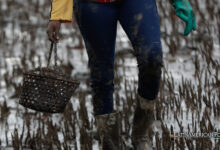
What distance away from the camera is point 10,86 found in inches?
187

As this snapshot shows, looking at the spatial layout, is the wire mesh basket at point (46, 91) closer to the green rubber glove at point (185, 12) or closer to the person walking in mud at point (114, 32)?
the person walking in mud at point (114, 32)

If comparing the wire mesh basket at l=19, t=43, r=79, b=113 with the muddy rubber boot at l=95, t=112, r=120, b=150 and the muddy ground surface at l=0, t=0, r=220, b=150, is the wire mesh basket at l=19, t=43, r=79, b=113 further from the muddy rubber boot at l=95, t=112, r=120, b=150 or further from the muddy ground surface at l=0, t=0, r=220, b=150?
the muddy ground surface at l=0, t=0, r=220, b=150

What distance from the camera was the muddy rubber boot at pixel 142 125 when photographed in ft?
8.79

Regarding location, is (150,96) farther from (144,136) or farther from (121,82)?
(121,82)

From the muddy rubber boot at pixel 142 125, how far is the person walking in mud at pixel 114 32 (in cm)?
3

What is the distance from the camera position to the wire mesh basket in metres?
2.54

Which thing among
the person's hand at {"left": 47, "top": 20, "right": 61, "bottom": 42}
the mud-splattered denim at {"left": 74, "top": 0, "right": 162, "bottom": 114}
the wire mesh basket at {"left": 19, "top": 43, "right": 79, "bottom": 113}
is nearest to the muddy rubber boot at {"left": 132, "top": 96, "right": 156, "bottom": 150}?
the mud-splattered denim at {"left": 74, "top": 0, "right": 162, "bottom": 114}

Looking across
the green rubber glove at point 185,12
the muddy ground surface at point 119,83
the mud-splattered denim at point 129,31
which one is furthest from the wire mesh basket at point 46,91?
the green rubber glove at point 185,12

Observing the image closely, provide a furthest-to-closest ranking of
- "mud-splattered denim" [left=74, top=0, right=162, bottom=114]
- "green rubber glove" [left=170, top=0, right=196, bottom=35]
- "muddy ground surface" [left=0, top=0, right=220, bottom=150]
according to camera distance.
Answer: "muddy ground surface" [left=0, top=0, right=220, bottom=150] < "green rubber glove" [left=170, top=0, right=196, bottom=35] < "mud-splattered denim" [left=74, top=0, right=162, bottom=114]

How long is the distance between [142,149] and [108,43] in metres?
0.69

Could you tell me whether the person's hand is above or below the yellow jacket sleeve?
below

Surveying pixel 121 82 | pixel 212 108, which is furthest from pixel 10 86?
pixel 212 108

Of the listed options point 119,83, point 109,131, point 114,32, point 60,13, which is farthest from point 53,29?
point 119,83

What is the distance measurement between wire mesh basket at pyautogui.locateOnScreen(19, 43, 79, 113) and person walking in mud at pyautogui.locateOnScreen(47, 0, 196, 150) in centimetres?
18
